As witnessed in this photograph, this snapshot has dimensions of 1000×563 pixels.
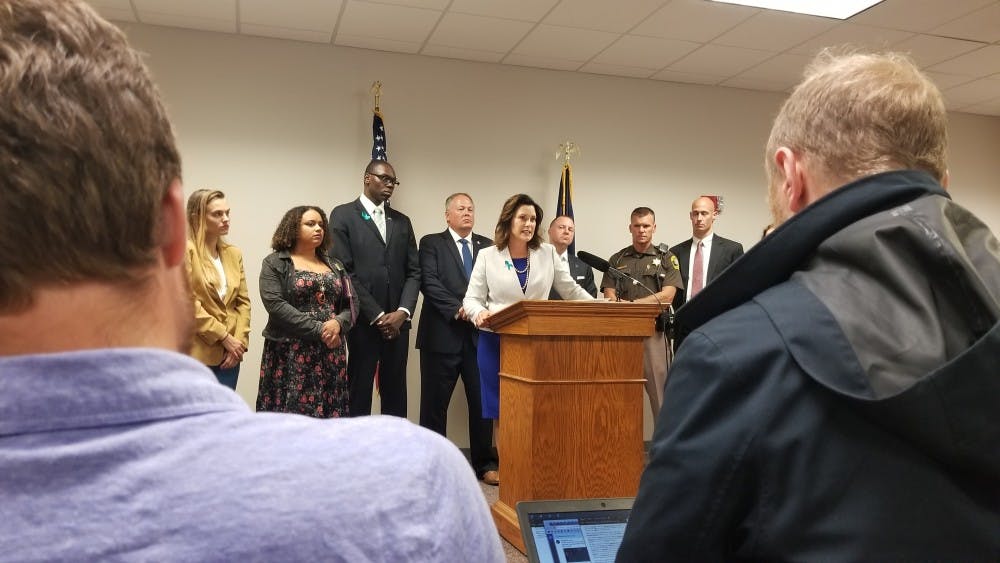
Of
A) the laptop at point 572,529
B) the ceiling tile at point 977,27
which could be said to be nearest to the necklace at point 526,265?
the laptop at point 572,529

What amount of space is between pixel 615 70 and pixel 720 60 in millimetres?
806

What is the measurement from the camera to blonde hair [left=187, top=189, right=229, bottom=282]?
3.84m

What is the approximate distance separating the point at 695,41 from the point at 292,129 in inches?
116

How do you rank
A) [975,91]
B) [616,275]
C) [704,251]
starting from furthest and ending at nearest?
1. [975,91]
2. [704,251]
3. [616,275]

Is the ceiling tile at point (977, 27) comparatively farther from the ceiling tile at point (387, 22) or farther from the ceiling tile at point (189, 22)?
the ceiling tile at point (189, 22)

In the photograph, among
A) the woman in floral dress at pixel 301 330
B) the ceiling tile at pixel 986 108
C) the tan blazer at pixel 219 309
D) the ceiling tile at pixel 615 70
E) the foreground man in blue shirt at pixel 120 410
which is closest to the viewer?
the foreground man in blue shirt at pixel 120 410

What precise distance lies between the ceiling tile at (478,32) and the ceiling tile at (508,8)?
0.08m

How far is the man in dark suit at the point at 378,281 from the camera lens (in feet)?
15.2

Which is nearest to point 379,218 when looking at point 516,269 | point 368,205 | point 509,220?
point 368,205

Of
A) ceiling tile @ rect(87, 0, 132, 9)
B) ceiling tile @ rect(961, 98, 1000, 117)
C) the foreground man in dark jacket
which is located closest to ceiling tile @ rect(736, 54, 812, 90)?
ceiling tile @ rect(961, 98, 1000, 117)

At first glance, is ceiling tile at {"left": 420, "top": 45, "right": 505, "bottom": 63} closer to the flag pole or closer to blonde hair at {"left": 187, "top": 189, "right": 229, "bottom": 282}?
the flag pole

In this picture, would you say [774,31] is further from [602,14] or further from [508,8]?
[508,8]

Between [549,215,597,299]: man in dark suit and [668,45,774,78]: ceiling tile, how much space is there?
1.57 m

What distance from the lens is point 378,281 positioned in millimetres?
4766
